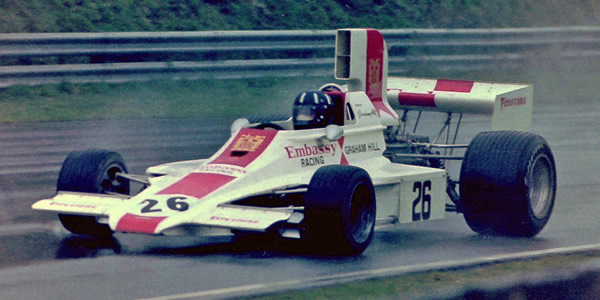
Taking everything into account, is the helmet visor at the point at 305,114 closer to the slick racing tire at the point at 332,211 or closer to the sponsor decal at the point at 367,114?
the sponsor decal at the point at 367,114

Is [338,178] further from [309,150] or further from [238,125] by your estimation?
[238,125]

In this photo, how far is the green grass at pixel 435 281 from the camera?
6723mm

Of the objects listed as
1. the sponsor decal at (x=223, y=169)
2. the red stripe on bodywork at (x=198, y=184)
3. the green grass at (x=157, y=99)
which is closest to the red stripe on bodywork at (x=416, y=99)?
the sponsor decal at (x=223, y=169)

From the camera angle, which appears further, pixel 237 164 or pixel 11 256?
pixel 237 164

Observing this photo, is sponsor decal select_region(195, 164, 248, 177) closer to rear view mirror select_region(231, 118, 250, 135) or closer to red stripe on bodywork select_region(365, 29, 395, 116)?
rear view mirror select_region(231, 118, 250, 135)

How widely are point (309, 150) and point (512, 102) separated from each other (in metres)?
2.64

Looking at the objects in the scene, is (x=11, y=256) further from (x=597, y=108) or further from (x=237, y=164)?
(x=597, y=108)

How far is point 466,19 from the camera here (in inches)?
963

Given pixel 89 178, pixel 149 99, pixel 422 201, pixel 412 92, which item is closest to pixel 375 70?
pixel 412 92

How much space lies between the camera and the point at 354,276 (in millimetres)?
7262

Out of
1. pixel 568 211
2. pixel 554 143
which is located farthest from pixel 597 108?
pixel 568 211

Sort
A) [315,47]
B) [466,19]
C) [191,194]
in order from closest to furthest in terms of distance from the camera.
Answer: [191,194] → [315,47] → [466,19]

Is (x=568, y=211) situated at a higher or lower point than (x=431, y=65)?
lower

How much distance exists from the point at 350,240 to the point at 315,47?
1100cm
